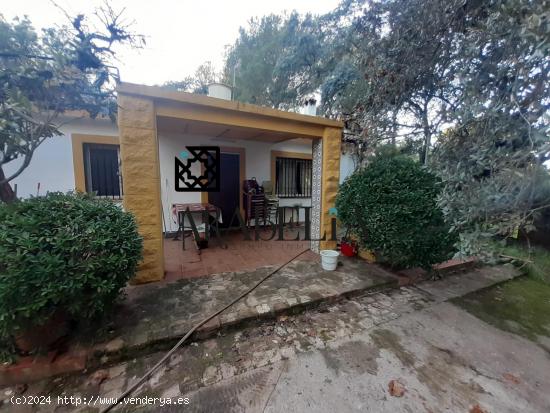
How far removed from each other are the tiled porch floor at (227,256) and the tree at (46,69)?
7.06ft

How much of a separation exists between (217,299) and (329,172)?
9.67 feet

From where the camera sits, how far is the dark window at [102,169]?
15.6 feet

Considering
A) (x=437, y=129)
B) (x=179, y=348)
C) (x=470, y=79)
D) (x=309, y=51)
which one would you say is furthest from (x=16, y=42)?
(x=309, y=51)

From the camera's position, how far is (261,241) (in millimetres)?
5379

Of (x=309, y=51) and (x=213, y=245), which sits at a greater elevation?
(x=309, y=51)

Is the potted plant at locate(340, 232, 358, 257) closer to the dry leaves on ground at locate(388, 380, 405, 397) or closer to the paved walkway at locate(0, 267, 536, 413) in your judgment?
the paved walkway at locate(0, 267, 536, 413)

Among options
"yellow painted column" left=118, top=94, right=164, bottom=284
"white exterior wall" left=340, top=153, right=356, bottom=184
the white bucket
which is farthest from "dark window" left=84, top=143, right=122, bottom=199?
"white exterior wall" left=340, top=153, right=356, bottom=184

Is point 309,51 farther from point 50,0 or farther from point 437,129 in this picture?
point 50,0

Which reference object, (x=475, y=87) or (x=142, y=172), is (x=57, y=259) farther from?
(x=475, y=87)

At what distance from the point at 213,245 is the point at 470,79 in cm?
475

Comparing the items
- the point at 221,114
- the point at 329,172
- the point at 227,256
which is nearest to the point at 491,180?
the point at 329,172

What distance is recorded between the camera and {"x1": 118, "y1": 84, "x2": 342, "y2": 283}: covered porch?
9.36 feet

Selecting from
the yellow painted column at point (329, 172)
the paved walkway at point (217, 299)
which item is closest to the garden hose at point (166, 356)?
the paved walkway at point (217, 299)

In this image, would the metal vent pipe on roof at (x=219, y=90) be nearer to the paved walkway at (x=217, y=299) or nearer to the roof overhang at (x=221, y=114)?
the roof overhang at (x=221, y=114)
